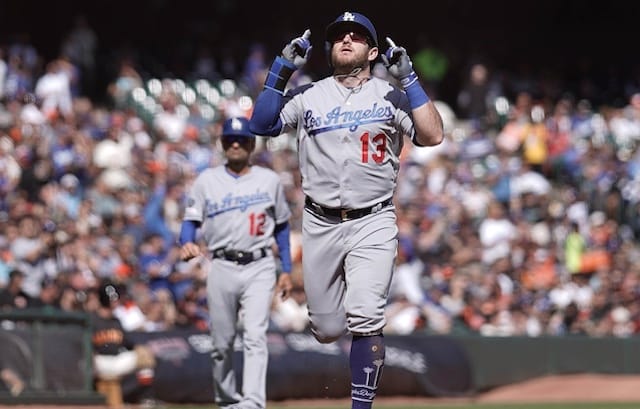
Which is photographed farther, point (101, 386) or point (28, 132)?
point (28, 132)

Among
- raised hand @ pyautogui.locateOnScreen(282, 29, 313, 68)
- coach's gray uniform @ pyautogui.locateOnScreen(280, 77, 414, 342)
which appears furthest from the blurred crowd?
raised hand @ pyautogui.locateOnScreen(282, 29, 313, 68)

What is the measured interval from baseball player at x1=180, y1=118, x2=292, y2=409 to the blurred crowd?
13.0ft

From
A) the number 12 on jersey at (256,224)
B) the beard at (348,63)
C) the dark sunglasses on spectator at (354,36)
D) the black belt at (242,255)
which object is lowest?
the black belt at (242,255)

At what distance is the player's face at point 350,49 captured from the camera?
837cm

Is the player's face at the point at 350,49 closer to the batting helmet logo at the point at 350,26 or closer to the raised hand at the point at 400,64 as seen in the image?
the batting helmet logo at the point at 350,26

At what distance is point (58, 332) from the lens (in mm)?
13805

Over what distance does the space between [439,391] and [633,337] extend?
3.20 m

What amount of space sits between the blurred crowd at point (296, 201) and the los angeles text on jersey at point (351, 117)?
6708mm

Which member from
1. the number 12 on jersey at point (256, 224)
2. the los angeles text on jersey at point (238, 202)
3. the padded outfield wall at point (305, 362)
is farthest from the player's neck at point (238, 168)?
the padded outfield wall at point (305, 362)

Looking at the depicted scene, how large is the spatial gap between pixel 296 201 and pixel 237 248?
8537 millimetres

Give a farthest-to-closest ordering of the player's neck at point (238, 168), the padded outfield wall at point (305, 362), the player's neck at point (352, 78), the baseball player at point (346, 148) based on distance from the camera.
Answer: the padded outfield wall at point (305, 362)
the player's neck at point (238, 168)
the player's neck at point (352, 78)
the baseball player at point (346, 148)

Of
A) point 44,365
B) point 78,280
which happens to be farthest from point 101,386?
point 78,280

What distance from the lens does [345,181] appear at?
8344mm

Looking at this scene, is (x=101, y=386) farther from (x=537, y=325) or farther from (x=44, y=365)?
(x=537, y=325)
